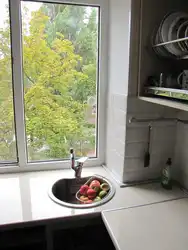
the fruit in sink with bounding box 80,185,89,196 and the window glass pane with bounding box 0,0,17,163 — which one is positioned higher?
the window glass pane with bounding box 0,0,17,163

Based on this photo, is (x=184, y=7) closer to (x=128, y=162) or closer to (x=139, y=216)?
(x=128, y=162)

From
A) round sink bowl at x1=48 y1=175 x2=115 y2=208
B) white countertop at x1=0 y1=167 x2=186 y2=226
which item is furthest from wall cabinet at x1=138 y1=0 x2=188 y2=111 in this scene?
round sink bowl at x1=48 y1=175 x2=115 y2=208

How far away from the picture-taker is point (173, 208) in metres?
1.20

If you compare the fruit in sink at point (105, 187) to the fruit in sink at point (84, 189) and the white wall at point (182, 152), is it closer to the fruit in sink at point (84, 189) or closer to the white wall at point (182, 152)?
the fruit in sink at point (84, 189)

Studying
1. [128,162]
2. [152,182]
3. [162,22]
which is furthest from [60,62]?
[152,182]

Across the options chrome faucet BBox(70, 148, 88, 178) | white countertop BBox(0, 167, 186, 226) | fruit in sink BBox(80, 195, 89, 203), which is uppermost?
chrome faucet BBox(70, 148, 88, 178)

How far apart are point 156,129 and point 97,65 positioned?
2.11ft

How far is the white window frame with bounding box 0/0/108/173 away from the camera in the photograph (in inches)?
58.1

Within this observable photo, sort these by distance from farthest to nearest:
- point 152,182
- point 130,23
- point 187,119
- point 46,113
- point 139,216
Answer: point 46,113, point 152,182, point 187,119, point 130,23, point 139,216

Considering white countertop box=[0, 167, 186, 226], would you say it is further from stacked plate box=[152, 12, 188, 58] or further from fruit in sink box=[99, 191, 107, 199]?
stacked plate box=[152, 12, 188, 58]

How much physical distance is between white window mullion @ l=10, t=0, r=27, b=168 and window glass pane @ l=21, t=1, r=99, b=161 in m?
0.04

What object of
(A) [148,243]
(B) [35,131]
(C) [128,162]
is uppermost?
(B) [35,131]

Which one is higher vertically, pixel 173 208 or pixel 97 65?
pixel 97 65

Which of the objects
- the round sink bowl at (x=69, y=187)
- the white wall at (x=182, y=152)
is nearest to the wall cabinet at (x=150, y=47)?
the white wall at (x=182, y=152)
